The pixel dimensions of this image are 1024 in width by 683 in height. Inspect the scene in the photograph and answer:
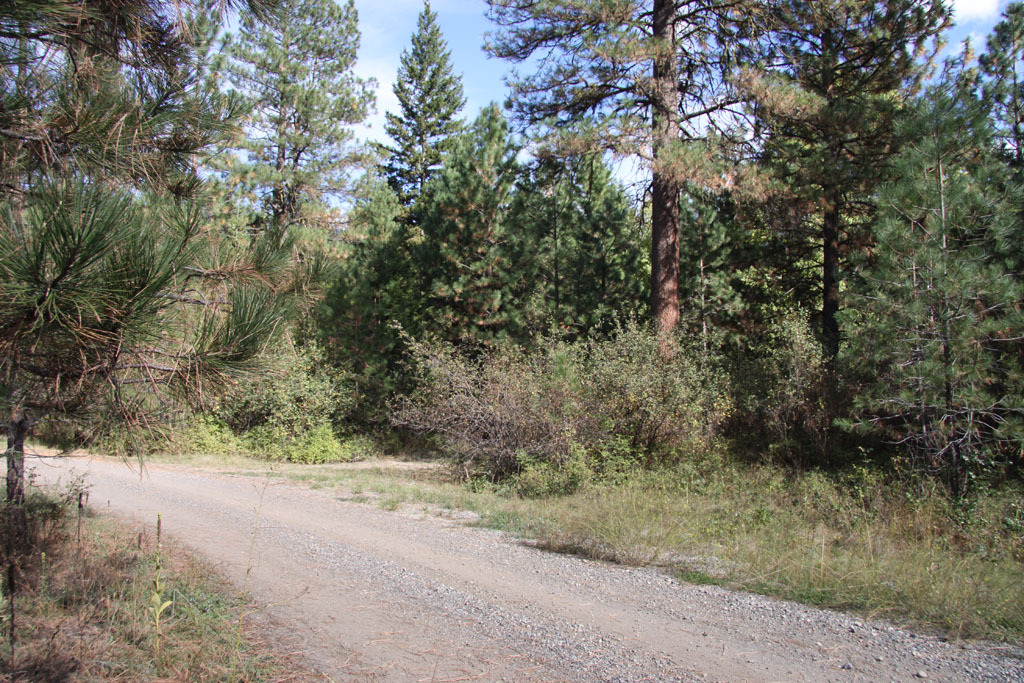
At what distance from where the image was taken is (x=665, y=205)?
15234 millimetres

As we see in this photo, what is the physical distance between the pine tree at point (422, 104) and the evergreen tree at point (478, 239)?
18.7 meters

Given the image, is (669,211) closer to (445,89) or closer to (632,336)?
(632,336)

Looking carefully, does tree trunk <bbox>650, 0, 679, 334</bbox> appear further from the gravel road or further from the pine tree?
the pine tree

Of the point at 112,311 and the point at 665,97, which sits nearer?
the point at 112,311

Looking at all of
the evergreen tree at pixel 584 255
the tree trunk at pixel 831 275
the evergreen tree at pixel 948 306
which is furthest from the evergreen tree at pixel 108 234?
the evergreen tree at pixel 584 255

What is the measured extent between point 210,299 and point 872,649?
4.97 metres

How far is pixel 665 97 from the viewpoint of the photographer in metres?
14.9

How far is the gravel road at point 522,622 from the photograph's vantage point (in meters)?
4.16

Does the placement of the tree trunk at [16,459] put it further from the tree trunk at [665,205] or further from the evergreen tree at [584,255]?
the evergreen tree at [584,255]

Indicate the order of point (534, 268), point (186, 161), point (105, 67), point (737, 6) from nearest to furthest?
point (105, 67)
point (186, 161)
point (737, 6)
point (534, 268)

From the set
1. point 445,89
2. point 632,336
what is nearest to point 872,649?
point 632,336

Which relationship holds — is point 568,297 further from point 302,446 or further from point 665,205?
point 302,446

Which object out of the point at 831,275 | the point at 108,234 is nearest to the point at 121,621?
the point at 108,234

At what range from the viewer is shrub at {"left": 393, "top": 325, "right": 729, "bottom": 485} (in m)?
11.9
